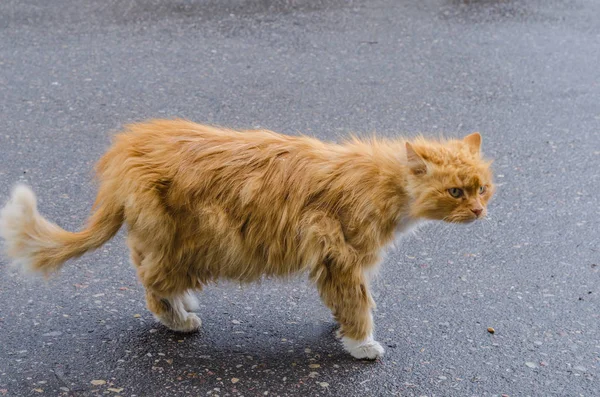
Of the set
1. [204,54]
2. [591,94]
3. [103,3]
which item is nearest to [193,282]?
[204,54]

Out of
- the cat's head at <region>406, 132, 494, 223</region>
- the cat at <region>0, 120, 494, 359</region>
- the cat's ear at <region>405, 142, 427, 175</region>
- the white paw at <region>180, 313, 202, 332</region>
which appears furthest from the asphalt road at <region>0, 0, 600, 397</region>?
the cat's ear at <region>405, 142, 427, 175</region>

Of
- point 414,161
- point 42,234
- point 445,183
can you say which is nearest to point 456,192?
point 445,183

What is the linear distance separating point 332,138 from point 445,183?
227 centimetres

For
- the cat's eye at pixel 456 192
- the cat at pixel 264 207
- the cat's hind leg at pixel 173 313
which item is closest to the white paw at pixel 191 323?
the cat's hind leg at pixel 173 313

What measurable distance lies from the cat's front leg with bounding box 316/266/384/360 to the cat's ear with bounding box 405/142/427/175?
0.47 meters

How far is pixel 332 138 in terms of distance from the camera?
217 inches

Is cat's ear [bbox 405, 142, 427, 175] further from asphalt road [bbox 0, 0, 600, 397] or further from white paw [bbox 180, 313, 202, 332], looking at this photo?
white paw [bbox 180, 313, 202, 332]

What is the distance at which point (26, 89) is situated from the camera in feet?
19.9

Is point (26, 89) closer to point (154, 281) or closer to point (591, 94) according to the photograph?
→ point (154, 281)

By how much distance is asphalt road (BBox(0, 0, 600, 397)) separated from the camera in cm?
346

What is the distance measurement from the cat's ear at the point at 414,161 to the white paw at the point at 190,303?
45.3 inches

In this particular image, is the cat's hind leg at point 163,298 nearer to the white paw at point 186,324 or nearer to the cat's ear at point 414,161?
the white paw at point 186,324

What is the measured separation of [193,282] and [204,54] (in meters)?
3.55

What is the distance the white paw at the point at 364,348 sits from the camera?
3.49 metres
